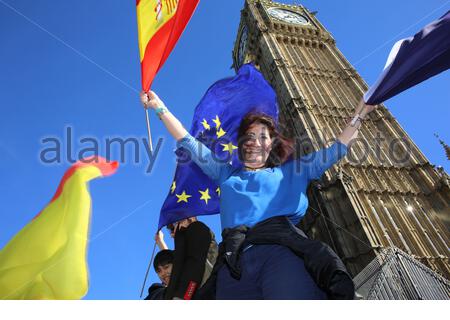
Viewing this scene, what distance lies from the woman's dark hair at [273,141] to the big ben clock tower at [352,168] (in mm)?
12113

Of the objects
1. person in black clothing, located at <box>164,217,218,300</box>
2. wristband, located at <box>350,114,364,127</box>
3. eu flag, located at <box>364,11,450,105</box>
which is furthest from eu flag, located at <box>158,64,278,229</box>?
wristband, located at <box>350,114,364,127</box>

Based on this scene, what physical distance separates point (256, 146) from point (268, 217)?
1.80 feet

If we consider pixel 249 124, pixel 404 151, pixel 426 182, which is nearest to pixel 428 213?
pixel 426 182

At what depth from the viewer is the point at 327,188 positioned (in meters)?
17.1

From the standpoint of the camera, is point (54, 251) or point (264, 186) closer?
point (54, 251)

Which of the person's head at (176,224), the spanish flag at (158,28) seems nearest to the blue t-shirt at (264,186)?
the spanish flag at (158,28)

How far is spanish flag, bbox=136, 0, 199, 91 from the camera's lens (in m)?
3.17

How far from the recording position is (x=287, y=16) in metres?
29.1

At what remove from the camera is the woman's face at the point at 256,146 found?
227 cm

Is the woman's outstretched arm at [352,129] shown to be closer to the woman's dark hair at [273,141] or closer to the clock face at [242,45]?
the woman's dark hair at [273,141]

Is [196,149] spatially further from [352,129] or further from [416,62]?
[416,62]

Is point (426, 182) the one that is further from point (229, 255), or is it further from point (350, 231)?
point (229, 255)

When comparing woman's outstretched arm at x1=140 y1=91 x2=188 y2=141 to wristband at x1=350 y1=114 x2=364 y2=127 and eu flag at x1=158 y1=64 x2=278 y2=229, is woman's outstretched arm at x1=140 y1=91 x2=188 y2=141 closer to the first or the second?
wristband at x1=350 y1=114 x2=364 y2=127

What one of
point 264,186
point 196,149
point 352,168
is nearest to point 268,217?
point 264,186
